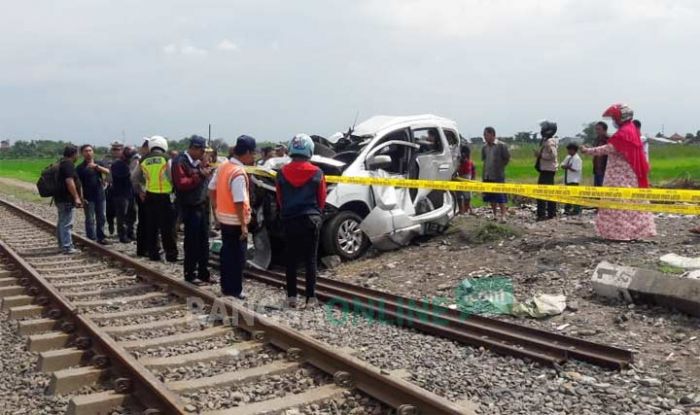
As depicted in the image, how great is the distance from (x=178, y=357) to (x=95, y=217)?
27.6 feet

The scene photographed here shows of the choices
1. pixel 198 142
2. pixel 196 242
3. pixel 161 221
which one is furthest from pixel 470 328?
pixel 161 221

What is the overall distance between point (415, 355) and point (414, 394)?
1370 millimetres

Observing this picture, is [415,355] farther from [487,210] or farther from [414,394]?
[487,210]

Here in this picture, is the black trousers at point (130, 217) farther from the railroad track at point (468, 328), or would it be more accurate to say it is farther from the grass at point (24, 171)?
the grass at point (24, 171)

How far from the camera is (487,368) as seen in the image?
17.8 ft

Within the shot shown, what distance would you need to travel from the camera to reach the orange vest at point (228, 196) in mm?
7816

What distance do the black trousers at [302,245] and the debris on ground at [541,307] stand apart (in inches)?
84.8

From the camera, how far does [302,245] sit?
25.2 feet

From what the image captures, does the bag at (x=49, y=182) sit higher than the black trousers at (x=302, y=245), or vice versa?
the bag at (x=49, y=182)

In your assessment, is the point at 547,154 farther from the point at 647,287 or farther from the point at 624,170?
the point at 647,287

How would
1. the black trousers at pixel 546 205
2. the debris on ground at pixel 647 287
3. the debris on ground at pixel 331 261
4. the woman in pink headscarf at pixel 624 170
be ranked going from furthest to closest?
the black trousers at pixel 546 205 < the debris on ground at pixel 331 261 < the woman in pink headscarf at pixel 624 170 < the debris on ground at pixel 647 287

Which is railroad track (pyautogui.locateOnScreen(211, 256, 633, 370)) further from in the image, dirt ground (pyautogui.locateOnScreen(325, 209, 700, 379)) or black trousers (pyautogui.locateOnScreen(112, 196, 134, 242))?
black trousers (pyautogui.locateOnScreen(112, 196, 134, 242))

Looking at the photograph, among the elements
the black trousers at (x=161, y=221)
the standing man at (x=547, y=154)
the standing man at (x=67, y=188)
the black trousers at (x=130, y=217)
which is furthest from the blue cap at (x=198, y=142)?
the standing man at (x=547, y=154)

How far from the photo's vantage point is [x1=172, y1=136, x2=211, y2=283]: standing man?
8898 millimetres
